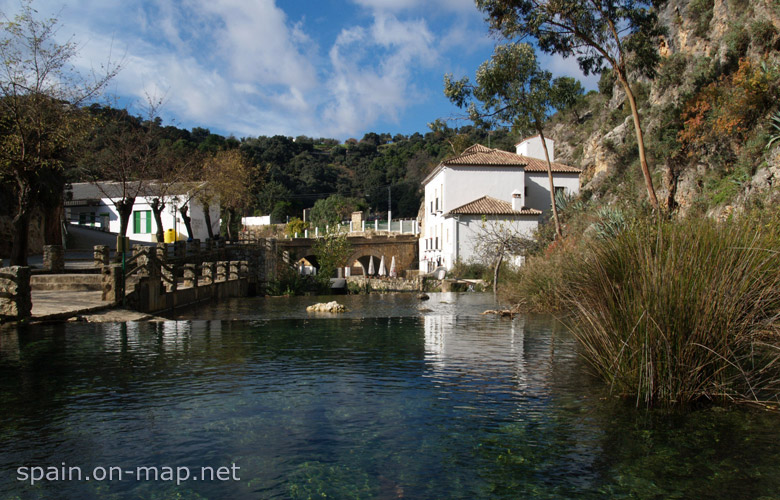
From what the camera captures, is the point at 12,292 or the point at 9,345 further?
the point at 12,292

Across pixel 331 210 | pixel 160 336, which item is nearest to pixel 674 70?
pixel 160 336

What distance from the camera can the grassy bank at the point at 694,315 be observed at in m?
5.16

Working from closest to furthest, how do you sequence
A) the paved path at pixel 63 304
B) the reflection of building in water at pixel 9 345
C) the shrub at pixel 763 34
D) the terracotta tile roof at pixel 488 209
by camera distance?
the reflection of building in water at pixel 9 345, the paved path at pixel 63 304, the shrub at pixel 763 34, the terracotta tile roof at pixel 488 209

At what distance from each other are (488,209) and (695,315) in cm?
2886

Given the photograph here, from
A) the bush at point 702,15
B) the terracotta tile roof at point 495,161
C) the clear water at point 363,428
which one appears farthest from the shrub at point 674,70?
the clear water at point 363,428

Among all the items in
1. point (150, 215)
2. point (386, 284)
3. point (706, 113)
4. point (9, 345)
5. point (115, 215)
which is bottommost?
point (386, 284)

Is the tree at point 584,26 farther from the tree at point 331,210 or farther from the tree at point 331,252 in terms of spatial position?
the tree at point 331,210

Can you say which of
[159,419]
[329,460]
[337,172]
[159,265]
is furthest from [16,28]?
[337,172]

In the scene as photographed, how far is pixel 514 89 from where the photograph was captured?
23047 millimetres

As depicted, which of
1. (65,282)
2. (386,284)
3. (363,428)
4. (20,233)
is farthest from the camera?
(386,284)

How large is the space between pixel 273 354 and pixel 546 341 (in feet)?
15.1

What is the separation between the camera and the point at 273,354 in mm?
8922

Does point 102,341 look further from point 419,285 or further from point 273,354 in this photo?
point 419,285

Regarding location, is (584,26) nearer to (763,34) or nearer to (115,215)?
(763,34)
